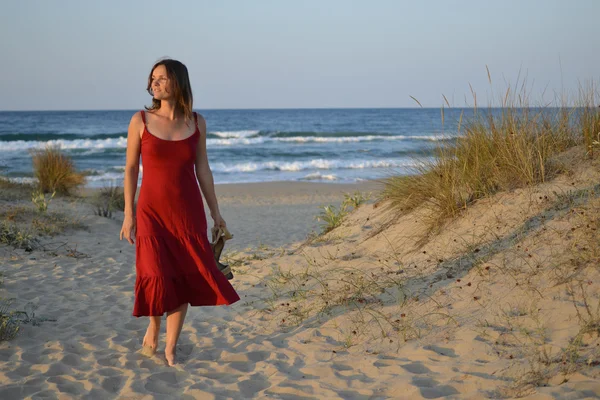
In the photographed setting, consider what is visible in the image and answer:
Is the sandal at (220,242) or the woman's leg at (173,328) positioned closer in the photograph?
the woman's leg at (173,328)

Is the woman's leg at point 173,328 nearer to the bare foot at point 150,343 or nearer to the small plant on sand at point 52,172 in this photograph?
the bare foot at point 150,343

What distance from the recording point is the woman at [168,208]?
349 centimetres

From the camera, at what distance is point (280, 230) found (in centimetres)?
951

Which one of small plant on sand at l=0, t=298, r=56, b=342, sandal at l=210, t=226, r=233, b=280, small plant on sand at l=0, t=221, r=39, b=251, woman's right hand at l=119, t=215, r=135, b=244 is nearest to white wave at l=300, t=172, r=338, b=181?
small plant on sand at l=0, t=221, r=39, b=251

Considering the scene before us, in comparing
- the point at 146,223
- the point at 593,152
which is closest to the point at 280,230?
the point at 593,152

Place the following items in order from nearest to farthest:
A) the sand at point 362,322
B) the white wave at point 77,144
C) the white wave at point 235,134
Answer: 1. the sand at point 362,322
2. the white wave at point 77,144
3. the white wave at point 235,134

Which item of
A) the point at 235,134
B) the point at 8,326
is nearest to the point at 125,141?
the point at 235,134

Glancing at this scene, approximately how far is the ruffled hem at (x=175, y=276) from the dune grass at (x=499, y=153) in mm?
2530

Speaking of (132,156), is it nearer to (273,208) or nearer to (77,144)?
(273,208)

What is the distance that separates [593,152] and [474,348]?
2852 mm

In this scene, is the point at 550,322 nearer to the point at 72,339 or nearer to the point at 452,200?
the point at 452,200

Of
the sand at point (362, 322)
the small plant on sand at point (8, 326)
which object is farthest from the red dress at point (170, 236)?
the small plant on sand at point (8, 326)

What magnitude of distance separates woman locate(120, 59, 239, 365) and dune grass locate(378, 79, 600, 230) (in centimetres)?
260

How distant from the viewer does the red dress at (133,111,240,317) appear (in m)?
3.49
